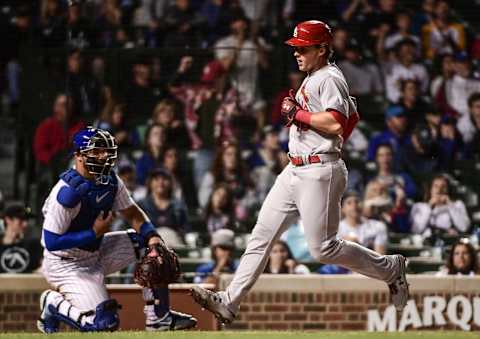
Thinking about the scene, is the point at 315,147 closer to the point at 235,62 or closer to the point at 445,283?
the point at 445,283

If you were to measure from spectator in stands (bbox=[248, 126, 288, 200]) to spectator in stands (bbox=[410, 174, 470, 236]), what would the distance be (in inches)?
52.0

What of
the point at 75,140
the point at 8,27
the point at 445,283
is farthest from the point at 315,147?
the point at 8,27

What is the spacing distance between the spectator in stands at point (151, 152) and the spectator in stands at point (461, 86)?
2.91 meters

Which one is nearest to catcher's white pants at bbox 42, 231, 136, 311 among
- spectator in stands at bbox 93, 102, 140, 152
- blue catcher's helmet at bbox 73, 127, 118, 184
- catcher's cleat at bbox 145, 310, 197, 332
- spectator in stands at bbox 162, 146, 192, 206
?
catcher's cleat at bbox 145, 310, 197, 332

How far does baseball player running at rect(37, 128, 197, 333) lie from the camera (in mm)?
8891

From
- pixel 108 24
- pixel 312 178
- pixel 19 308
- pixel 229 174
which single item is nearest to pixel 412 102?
pixel 229 174

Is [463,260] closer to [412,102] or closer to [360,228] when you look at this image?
[360,228]

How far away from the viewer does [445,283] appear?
11695 millimetres

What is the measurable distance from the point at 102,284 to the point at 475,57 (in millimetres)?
6257

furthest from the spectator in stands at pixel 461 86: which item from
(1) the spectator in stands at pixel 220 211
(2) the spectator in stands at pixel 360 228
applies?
(1) the spectator in stands at pixel 220 211

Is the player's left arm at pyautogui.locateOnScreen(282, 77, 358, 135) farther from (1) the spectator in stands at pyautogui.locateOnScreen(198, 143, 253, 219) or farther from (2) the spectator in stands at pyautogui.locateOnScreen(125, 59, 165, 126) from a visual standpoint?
(2) the spectator in stands at pyautogui.locateOnScreen(125, 59, 165, 126)

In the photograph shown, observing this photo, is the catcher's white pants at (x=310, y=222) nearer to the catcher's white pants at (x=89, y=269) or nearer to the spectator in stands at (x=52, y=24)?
the catcher's white pants at (x=89, y=269)

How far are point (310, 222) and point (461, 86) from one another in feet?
19.5

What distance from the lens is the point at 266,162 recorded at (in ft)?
42.8
